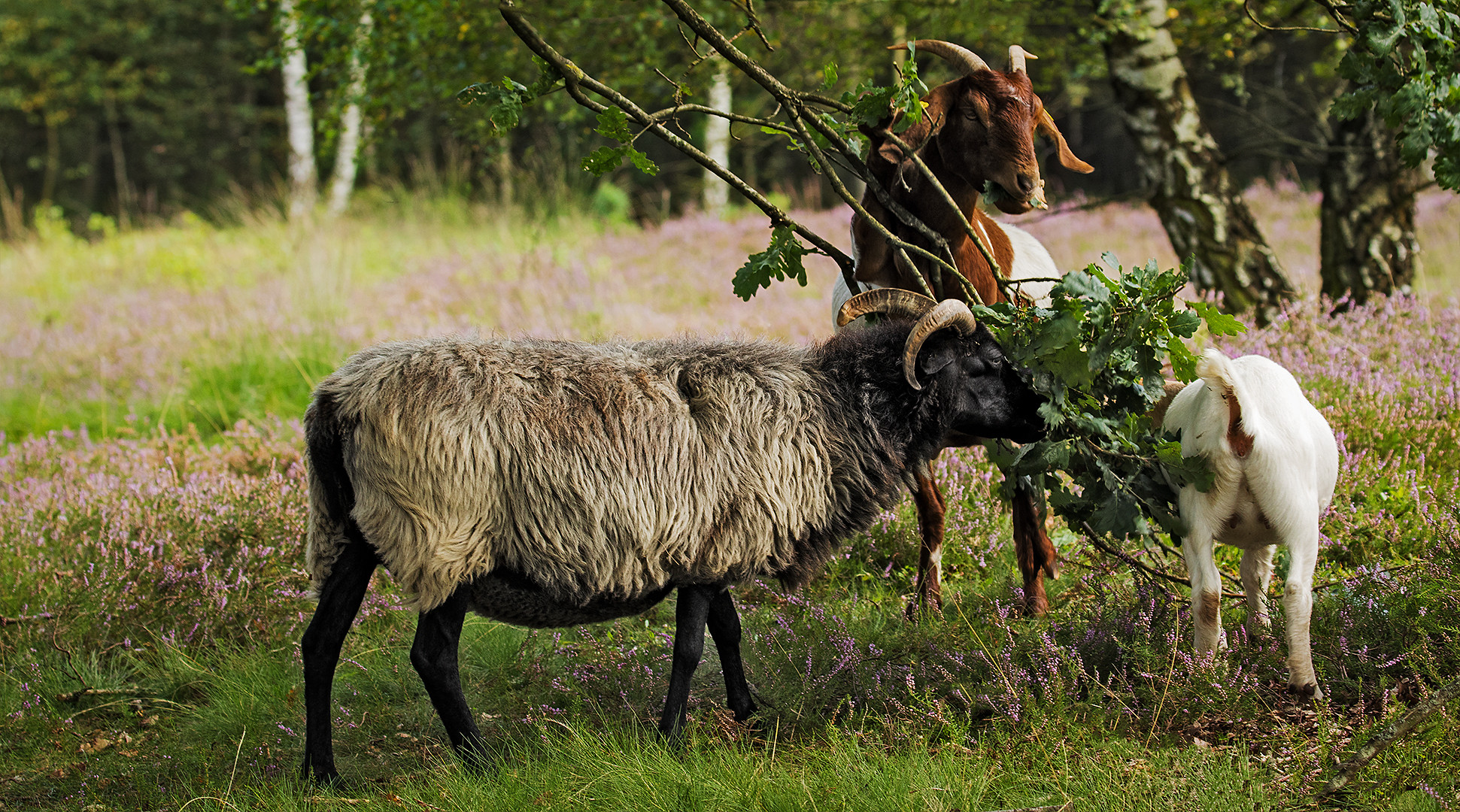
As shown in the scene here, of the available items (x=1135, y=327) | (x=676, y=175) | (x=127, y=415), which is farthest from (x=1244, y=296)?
(x=676, y=175)

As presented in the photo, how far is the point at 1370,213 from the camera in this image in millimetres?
7316

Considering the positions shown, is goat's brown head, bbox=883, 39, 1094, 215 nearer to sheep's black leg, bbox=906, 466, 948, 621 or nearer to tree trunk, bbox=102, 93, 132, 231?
sheep's black leg, bbox=906, 466, 948, 621

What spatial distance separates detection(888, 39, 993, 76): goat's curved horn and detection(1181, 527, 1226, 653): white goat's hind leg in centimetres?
224

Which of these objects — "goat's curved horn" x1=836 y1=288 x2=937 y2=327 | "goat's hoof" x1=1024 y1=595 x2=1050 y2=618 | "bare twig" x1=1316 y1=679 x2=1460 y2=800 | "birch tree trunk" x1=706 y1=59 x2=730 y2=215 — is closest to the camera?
"bare twig" x1=1316 y1=679 x2=1460 y2=800

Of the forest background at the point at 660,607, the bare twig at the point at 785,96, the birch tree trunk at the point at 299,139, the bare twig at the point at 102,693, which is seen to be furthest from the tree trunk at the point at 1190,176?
the birch tree trunk at the point at 299,139

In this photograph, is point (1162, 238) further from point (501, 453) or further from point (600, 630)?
point (501, 453)

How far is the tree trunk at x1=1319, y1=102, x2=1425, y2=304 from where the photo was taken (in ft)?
23.8

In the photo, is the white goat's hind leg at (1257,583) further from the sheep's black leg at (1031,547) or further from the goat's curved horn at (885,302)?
the goat's curved horn at (885,302)

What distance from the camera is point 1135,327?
319 centimetres

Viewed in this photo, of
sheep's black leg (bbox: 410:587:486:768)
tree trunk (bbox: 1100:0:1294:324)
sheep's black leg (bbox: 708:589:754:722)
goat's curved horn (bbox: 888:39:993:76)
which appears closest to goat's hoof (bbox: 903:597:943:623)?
sheep's black leg (bbox: 708:589:754:722)

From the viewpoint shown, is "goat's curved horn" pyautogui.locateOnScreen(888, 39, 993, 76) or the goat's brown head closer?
the goat's brown head

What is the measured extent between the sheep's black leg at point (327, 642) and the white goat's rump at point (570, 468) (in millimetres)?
85

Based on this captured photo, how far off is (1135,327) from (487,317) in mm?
7308

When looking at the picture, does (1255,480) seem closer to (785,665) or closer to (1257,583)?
(1257,583)
